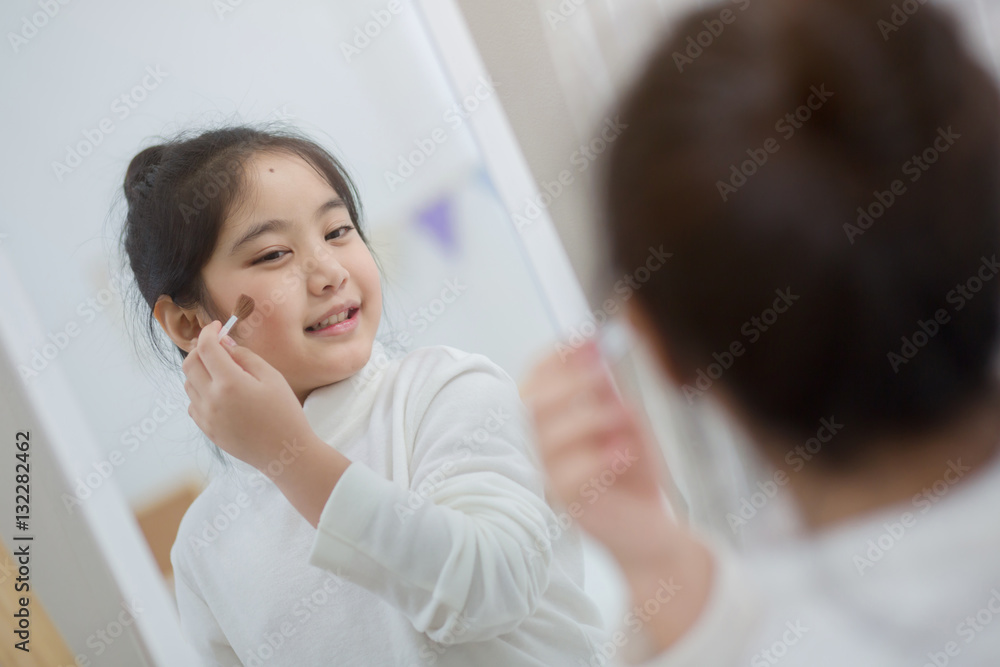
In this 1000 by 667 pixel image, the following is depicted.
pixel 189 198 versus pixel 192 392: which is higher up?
pixel 189 198

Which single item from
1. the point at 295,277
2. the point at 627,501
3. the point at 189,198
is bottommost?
the point at 627,501

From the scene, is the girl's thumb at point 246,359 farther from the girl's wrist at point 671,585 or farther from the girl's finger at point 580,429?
the girl's wrist at point 671,585

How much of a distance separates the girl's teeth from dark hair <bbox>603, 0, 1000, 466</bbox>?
0.33 m

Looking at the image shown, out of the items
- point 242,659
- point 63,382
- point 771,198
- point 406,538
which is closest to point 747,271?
point 771,198

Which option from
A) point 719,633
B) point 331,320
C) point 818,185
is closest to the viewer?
point 818,185

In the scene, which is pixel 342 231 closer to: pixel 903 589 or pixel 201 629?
pixel 201 629

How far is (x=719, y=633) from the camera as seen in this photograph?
63 centimetres

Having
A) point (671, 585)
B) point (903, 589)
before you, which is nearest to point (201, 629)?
point (671, 585)

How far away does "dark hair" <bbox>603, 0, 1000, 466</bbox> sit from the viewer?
0.43 meters

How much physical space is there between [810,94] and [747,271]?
0.34ft

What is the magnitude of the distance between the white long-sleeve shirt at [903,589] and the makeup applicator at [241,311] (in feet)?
1.59

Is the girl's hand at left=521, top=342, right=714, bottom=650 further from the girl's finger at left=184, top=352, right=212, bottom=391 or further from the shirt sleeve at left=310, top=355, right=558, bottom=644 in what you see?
the girl's finger at left=184, top=352, right=212, bottom=391

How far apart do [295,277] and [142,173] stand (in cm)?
22

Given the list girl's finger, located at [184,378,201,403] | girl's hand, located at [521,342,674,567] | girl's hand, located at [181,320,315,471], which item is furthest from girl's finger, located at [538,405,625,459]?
girl's finger, located at [184,378,201,403]
